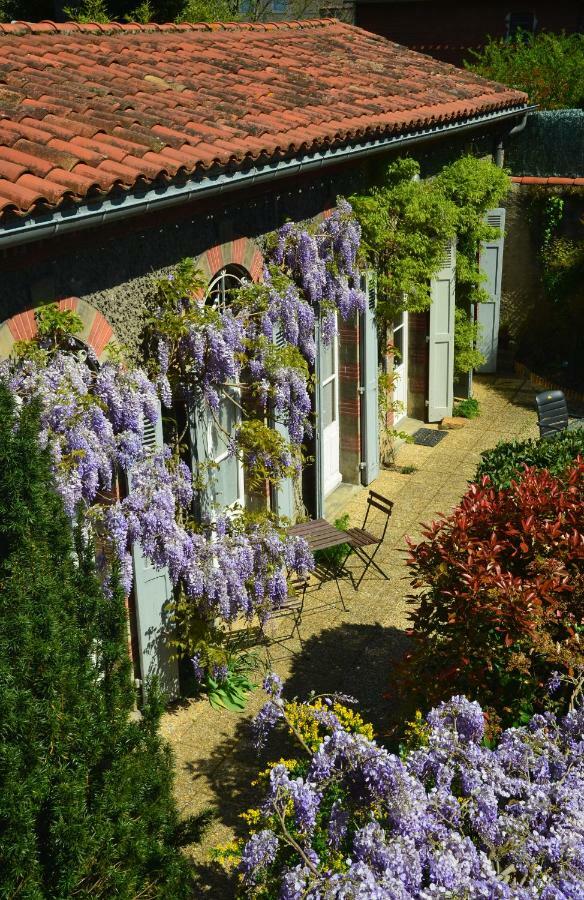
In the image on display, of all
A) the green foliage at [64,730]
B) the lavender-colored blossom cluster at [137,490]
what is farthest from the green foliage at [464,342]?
the green foliage at [64,730]

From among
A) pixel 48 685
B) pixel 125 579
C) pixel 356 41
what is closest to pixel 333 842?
pixel 48 685

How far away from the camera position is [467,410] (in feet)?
41.5

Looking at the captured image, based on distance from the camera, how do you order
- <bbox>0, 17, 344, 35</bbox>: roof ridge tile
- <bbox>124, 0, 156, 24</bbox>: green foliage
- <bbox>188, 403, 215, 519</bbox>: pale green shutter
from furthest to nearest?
1. <bbox>124, 0, 156, 24</bbox>: green foliage
2. <bbox>0, 17, 344, 35</bbox>: roof ridge tile
3. <bbox>188, 403, 215, 519</bbox>: pale green shutter

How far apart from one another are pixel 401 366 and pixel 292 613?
16.9 ft

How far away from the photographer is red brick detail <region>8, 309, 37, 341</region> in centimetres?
516

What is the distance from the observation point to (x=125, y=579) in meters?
5.68

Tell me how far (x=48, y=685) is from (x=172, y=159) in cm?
377

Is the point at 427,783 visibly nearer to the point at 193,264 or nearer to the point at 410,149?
the point at 193,264

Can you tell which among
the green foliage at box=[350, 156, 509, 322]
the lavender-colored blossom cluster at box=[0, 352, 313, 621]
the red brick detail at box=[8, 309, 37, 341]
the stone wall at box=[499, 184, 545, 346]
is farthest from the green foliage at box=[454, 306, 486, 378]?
the red brick detail at box=[8, 309, 37, 341]

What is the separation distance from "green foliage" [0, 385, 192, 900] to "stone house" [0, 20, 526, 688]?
1661 mm

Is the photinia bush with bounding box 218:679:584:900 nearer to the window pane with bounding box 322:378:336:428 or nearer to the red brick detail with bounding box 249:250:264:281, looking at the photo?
the red brick detail with bounding box 249:250:264:281

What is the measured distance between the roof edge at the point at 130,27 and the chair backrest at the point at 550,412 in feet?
17.7

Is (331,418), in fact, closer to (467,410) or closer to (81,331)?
(467,410)

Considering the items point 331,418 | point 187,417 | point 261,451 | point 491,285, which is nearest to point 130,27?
point 331,418
